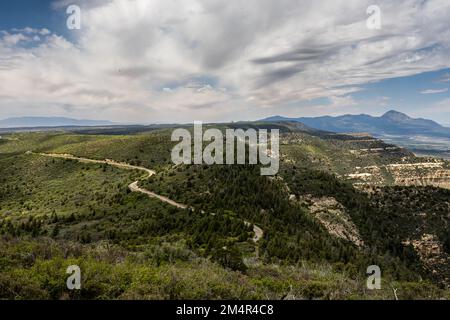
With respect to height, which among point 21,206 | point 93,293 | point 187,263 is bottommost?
point 21,206

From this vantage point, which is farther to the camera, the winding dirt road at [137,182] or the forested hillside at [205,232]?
the winding dirt road at [137,182]

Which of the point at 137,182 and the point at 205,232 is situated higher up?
the point at 137,182

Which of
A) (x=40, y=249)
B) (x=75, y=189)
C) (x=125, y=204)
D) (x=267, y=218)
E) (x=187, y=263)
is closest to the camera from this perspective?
(x=40, y=249)

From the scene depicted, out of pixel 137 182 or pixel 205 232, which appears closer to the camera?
pixel 205 232

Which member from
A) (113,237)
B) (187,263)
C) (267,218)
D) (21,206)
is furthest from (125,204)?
(187,263)

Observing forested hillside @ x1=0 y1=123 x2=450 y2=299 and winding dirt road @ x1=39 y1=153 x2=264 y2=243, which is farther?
winding dirt road @ x1=39 y1=153 x2=264 y2=243

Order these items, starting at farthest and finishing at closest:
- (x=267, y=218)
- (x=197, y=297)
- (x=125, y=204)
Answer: (x=125, y=204), (x=267, y=218), (x=197, y=297)

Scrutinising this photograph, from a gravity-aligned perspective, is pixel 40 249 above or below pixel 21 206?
above
